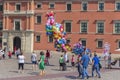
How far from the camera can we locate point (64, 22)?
6631 centimetres

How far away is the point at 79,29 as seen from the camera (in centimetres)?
6569

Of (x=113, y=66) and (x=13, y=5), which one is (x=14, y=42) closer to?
(x=13, y=5)

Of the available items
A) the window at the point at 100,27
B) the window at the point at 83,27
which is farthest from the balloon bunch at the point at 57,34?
the window at the point at 83,27

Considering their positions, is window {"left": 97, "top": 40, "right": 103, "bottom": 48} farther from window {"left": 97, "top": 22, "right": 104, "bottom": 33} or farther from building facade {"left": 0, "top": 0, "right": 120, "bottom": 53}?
window {"left": 97, "top": 22, "right": 104, "bottom": 33}

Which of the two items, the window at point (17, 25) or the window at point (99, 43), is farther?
the window at point (17, 25)

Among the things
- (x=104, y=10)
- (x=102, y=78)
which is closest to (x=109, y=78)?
(x=102, y=78)

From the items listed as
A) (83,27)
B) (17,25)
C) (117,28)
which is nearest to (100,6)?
(83,27)

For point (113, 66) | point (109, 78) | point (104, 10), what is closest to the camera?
point (109, 78)

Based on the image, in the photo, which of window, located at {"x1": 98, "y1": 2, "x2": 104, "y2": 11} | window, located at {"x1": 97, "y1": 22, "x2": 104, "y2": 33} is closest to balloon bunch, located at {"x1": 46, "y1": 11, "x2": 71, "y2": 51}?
window, located at {"x1": 97, "y1": 22, "x2": 104, "y2": 33}

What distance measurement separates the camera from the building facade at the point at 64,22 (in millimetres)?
64125

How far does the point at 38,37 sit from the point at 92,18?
9.81 metres

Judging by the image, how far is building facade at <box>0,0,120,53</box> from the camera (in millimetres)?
64125

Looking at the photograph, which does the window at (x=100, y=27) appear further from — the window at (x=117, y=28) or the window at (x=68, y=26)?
the window at (x=68, y=26)

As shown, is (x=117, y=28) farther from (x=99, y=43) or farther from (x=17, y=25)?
(x=17, y=25)
